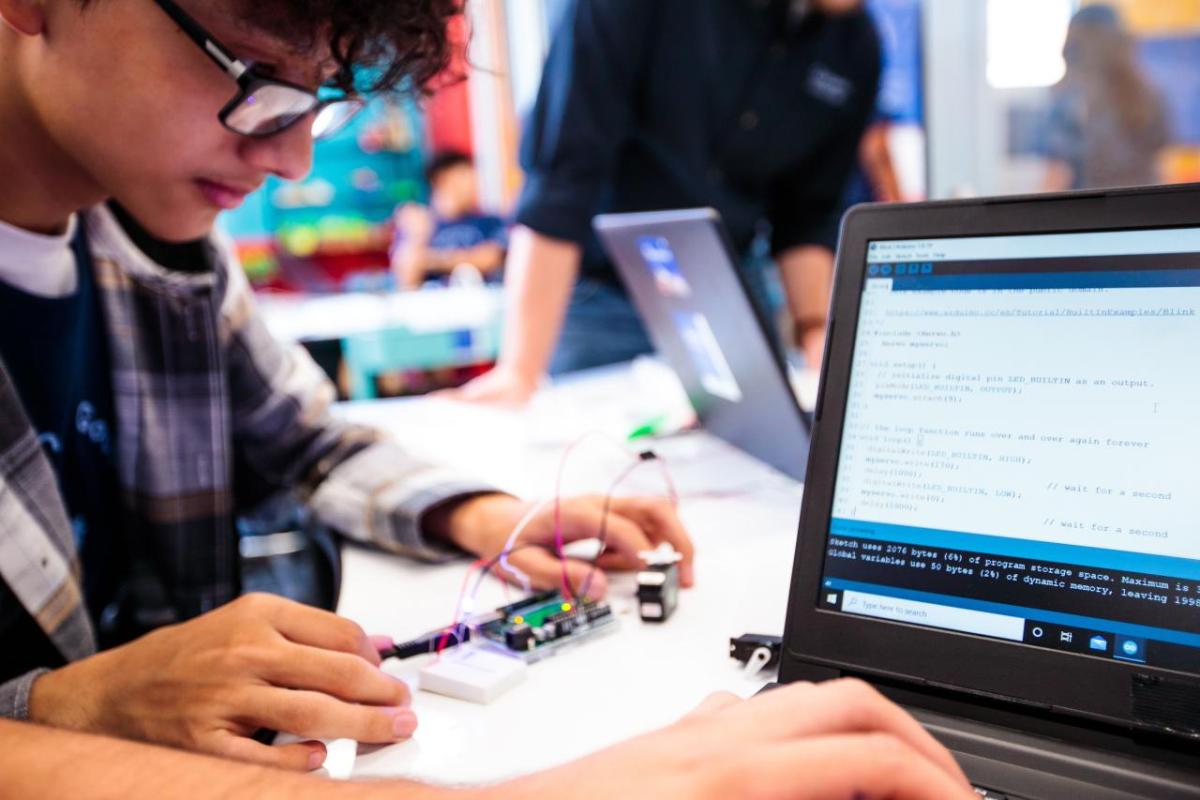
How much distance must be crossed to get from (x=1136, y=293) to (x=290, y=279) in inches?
214

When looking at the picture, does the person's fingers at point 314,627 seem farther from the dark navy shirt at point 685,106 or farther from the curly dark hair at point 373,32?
the dark navy shirt at point 685,106

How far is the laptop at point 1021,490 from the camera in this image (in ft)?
1.66

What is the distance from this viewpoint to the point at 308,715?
0.58 metres

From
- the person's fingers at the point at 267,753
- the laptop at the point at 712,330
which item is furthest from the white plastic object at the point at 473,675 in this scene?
the laptop at the point at 712,330

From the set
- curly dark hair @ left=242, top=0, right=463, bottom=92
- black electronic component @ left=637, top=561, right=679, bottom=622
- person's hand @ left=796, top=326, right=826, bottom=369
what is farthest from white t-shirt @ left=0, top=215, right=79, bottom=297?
person's hand @ left=796, top=326, right=826, bottom=369

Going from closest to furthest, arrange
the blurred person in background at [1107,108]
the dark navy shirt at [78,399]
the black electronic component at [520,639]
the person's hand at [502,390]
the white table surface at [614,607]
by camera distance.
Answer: the white table surface at [614,607] → the black electronic component at [520,639] → the dark navy shirt at [78,399] → the person's hand at [502,390] → the blurred person in background at [1107,108]

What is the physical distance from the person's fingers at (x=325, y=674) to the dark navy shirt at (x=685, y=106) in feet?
4.21

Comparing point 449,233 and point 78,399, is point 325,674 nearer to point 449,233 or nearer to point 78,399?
point 78,399

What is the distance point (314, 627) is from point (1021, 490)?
45cm

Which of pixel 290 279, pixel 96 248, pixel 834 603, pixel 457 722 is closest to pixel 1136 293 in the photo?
pixel 834 603

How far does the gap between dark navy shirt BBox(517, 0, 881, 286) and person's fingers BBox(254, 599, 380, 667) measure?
1.24 m

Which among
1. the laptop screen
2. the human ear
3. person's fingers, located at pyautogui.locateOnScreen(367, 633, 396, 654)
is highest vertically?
the human ear

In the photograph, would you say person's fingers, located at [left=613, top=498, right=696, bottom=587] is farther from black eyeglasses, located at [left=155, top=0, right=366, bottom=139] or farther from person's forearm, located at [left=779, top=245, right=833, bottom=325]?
person's forearm, located at [left=779, top=245, right=833, bottom=325]

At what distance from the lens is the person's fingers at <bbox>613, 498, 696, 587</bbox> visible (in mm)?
842
